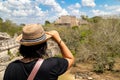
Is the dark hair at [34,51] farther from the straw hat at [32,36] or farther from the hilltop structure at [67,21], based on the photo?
the hilltop structure at [67,21]

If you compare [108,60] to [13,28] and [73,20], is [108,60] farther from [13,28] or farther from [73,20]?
[73,20]

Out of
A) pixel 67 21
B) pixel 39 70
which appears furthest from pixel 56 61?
pixel 67 21

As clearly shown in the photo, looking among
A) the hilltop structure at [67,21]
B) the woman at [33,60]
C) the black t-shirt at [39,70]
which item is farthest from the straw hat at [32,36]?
the hilltop structure at [67,21]

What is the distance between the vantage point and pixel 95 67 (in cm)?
2262

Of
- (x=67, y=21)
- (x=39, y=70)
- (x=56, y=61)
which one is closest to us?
(x=39, y=70)

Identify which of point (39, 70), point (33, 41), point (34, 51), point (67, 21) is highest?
point (33, 41)

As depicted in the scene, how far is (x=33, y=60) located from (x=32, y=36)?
0.81 feet

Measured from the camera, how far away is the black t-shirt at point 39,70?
261cm

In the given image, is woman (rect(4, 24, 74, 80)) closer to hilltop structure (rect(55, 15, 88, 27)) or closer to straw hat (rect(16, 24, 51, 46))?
straw hat (rect(16, 24, 51, 46))

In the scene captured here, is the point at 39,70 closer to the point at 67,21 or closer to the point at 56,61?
the point at 56,61

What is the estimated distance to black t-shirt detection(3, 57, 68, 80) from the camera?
2611 millimetres

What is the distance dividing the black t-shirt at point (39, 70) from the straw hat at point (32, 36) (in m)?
0.20

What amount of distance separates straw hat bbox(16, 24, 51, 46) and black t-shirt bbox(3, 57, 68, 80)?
20 cm

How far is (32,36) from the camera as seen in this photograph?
8.81 feet
